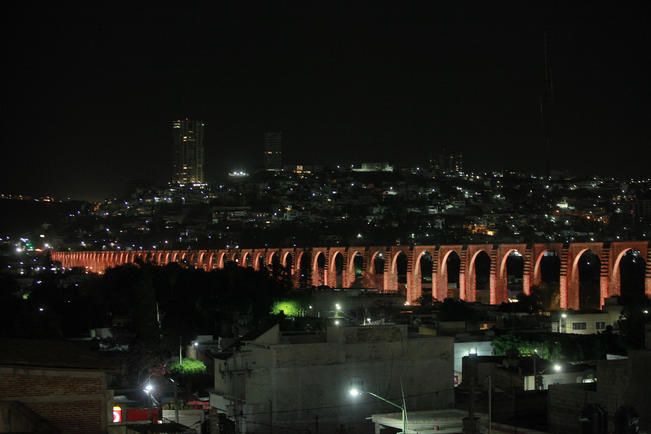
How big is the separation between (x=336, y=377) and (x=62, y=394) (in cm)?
1203

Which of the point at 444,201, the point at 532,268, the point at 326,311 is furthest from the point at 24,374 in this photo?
the point at 444,201

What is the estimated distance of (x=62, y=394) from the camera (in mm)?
10039

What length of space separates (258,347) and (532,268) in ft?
133

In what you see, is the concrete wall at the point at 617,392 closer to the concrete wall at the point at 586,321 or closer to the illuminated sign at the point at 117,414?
the illuminated sign at the point at 117,414

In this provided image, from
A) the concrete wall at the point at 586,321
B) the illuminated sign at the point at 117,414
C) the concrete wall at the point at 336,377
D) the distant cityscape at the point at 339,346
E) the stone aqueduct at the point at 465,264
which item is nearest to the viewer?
the distant cityscape at the point at 339,346

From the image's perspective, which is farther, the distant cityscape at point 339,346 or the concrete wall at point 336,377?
the concrete wall at point 336,377

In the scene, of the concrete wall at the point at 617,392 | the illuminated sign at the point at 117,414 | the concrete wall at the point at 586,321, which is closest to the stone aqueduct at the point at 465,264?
the concrete wall at the point at 586,321

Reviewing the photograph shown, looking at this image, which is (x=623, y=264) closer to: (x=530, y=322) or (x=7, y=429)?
(x=530, y=322)

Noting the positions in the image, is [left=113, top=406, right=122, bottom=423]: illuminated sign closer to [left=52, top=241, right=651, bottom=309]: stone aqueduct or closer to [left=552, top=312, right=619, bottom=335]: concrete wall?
[left=552, top=312, right=619, bottom=335]: concrete wall

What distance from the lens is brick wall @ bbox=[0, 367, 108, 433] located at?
32.1ft

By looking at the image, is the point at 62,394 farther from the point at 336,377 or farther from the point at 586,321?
the point at 586,321

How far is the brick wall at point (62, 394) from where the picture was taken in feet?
32.1

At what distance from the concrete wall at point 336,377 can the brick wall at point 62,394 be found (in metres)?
10.5

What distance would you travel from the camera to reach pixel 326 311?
48594 millimetres
